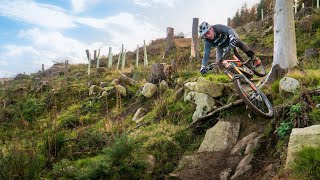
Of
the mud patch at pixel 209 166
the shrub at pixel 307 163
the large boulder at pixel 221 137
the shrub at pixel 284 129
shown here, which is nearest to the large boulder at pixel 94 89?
the large boulder at pixel 221 137

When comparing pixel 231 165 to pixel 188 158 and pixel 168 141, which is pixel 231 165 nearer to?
pixel 188 158

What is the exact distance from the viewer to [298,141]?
5.80 m

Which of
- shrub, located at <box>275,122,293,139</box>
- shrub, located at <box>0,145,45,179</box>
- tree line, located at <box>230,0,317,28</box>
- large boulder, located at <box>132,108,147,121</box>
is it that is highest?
tree line, located at <box>230,0,317,28</box>

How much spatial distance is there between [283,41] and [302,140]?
494 centimetres

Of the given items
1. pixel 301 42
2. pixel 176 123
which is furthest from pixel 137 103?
pixel 301 42

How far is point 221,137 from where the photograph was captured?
8484mm

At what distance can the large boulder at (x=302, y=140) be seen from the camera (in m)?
5.64

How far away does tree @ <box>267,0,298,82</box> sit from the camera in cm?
1004

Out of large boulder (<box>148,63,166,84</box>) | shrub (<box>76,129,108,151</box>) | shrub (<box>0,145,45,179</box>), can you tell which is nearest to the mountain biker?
shrub (<box>76,129,108,151</box>)

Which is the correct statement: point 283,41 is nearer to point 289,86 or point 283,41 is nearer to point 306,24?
point 289,86

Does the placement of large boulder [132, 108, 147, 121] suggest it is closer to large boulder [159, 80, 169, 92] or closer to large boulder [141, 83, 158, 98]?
large boulder [141, 83, 158, 98]

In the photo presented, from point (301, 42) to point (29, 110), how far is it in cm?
1323

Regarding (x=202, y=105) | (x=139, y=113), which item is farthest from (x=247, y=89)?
(x=139, y=113)

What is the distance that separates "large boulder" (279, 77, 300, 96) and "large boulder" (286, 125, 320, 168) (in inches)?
91.6
